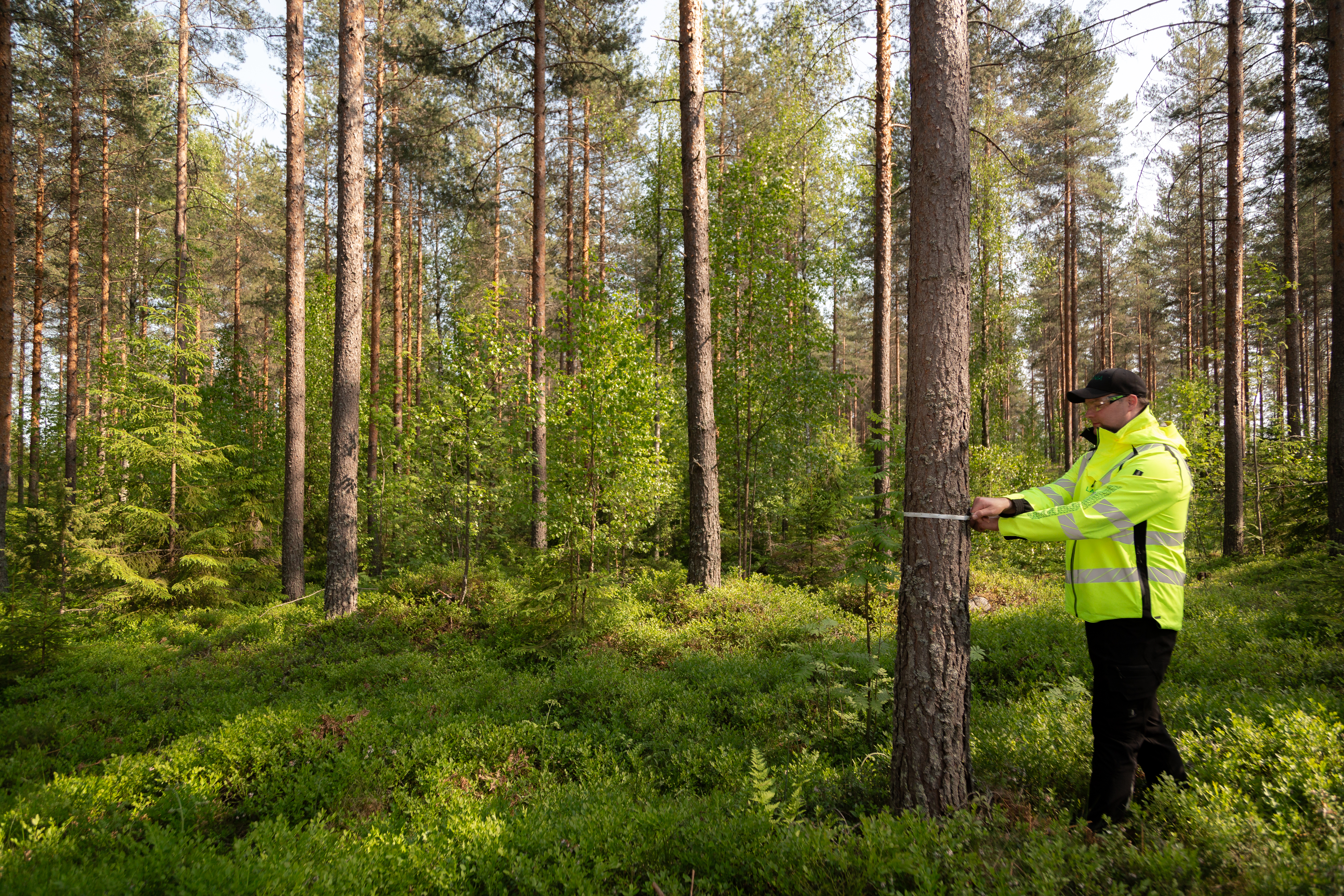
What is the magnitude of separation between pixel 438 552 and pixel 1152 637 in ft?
40.0

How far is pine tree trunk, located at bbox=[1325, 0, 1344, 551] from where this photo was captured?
8789mm

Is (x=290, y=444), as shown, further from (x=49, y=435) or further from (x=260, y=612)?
(x=49, y=435)

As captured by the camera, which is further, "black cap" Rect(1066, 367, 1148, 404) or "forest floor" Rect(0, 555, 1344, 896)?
"black cap" Rect(1066, 367, 1148, 404)

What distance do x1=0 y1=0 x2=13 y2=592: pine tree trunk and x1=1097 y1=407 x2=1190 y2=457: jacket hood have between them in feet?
41.1

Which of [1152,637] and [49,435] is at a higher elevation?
[49,435]

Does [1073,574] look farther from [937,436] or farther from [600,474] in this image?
[600,474]

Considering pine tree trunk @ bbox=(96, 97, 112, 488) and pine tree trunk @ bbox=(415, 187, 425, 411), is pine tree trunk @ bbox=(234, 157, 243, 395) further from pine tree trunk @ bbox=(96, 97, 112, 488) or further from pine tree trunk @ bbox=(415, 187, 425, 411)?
pine tree trunk @ bbox=(415, 187, 425, 411)

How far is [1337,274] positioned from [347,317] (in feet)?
49.6

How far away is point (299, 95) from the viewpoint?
1069 centimetres

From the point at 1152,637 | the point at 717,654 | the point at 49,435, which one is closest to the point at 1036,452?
the point at 717,654

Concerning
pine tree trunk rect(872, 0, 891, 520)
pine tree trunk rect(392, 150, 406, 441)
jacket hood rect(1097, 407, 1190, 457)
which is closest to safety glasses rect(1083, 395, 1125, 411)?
jacket hood rect(1097, 407, 1190, 457)

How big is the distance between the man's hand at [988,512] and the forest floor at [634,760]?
4.89 ft

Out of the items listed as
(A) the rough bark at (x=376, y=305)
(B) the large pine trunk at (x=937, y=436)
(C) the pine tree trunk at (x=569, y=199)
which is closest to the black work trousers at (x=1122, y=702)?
(B) the large pine trunk at (x=937, y=436)

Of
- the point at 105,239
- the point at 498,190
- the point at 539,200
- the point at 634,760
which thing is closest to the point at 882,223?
the point at 539,200
